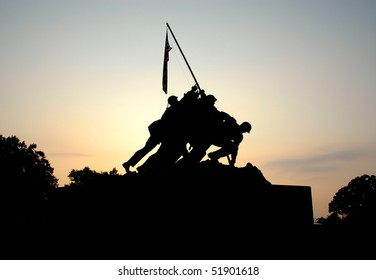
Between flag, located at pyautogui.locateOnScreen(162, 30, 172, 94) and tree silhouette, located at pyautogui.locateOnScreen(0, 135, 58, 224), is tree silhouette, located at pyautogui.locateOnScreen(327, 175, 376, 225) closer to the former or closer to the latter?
tree silhouette, located at pyautogui.locateOnScreen(0, 135, 58, 224)

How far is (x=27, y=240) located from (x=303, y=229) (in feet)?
17.3

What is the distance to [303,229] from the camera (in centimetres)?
715

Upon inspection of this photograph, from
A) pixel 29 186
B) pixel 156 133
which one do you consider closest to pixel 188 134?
pixel 156 133

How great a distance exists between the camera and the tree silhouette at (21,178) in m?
34.9

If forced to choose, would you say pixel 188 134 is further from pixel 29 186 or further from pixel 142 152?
pixel 29 186

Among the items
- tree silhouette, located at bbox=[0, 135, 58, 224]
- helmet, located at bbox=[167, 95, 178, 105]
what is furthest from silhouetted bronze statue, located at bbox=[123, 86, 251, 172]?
tree silhouette, located at bbox=[0, 135, 58, 224]

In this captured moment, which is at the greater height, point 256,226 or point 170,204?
point 170,204

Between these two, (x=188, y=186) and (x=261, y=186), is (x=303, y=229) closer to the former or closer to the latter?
(x=261, y=186)

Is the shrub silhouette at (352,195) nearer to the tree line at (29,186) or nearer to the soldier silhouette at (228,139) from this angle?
the tree line at (29,186)

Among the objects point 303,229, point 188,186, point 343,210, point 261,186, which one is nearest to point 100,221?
point 188,186

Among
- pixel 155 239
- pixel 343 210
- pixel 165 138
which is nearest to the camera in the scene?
pixel 155 239

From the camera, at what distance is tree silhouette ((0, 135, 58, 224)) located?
115 feet

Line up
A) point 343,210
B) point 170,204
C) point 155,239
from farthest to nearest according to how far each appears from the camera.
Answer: point 343,210 < point 170,204 < point 155,239

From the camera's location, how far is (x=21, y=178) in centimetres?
3959
